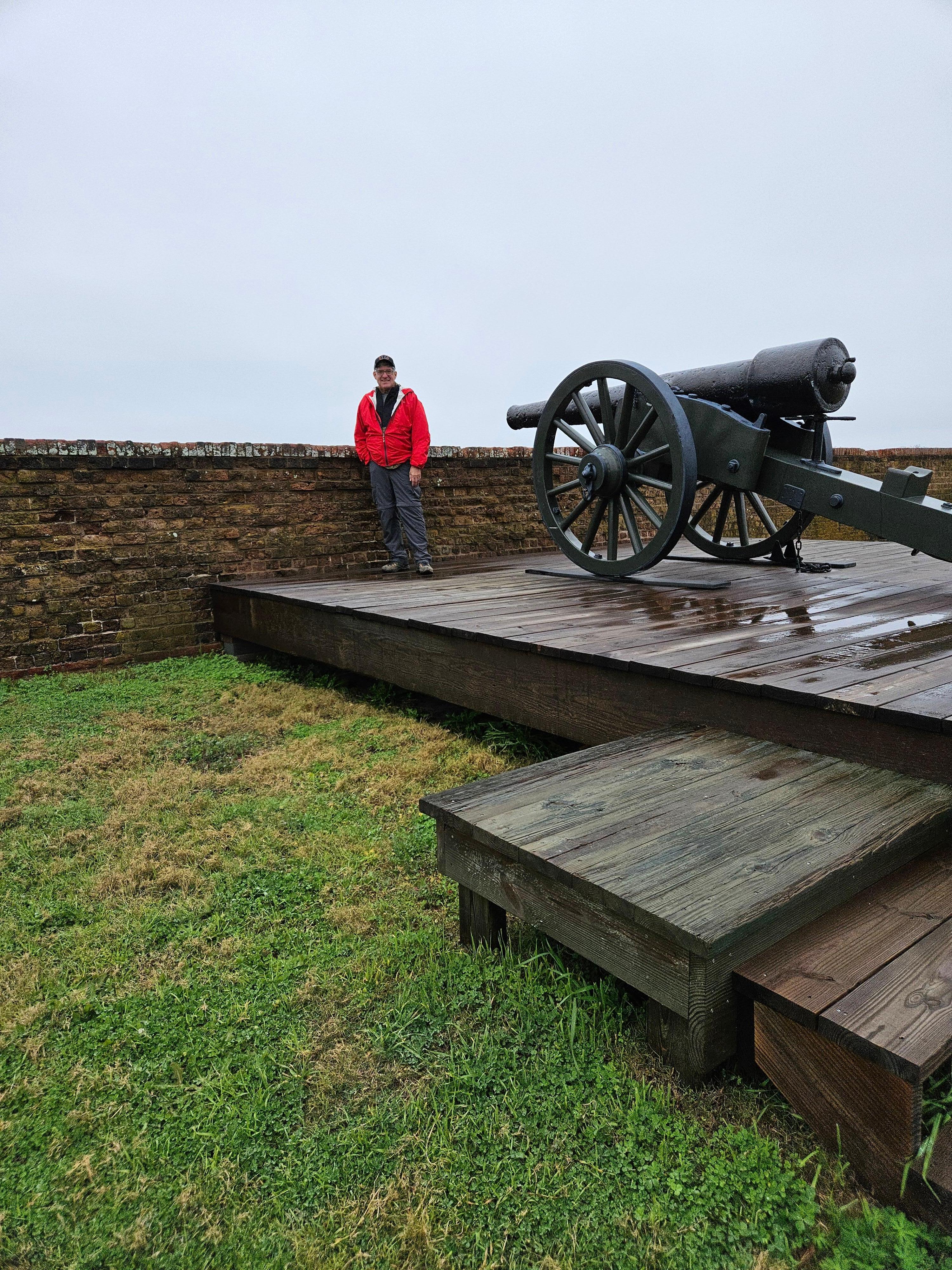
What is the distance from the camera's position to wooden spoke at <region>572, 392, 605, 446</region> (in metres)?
4.85

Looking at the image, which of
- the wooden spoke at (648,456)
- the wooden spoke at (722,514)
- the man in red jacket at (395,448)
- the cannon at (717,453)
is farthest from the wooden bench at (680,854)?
the man in red jacket at (395,448)

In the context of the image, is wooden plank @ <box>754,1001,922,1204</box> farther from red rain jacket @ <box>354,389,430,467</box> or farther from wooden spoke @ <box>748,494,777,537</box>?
red rain jacket @ <box>354,389,430,467</box>

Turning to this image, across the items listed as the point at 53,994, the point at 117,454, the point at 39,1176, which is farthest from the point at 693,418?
the point at 39,1176

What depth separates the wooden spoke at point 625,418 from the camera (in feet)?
14.9

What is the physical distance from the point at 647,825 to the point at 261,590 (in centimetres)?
396

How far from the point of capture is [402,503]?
20.6 ft

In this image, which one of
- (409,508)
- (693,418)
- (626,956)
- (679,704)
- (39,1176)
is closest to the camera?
(39,1176)

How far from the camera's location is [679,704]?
2.71 meters

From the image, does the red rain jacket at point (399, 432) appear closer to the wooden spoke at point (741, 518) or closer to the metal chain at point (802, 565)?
the wooden spoke at point (741, 518)

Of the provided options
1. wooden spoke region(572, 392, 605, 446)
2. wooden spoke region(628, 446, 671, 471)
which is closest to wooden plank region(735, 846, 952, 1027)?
wooden spoke region(628, 446, 671, 471)

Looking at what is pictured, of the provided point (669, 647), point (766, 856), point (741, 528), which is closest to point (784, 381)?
point (741, 528)

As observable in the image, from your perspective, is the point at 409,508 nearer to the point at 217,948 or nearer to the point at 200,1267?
the point at 217,948

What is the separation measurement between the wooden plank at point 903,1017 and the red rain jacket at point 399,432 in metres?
5.07

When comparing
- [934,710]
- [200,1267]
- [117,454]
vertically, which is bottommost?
[200,1267]
